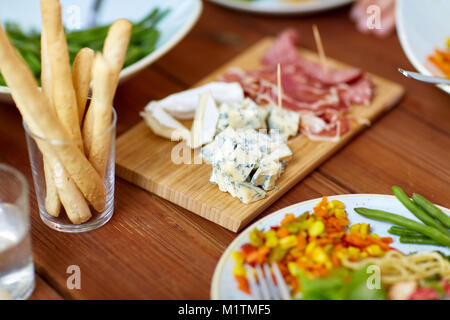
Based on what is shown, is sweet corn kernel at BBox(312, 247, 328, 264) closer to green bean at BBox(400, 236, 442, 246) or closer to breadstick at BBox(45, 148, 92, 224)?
green bean at BBox(400, 236, 442, 246)

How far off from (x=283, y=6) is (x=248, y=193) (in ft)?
4.21

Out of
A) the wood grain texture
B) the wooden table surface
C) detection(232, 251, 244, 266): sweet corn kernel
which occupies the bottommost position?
the wooden table surface

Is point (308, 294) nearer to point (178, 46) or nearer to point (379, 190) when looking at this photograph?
point (379, 190)

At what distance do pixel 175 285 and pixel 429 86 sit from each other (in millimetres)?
1363

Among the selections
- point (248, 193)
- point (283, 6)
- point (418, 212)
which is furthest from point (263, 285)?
point (283, 6)

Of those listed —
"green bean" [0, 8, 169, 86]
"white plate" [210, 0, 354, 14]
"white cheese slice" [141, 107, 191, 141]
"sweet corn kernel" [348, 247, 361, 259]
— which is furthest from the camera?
"white plate" [210, 0, 354, 14]

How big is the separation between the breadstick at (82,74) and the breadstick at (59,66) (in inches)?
2.3

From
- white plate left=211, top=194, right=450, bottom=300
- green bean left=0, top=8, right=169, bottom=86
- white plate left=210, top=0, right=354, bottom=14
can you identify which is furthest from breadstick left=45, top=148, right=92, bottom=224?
white plate left=210, top=0, right=354, bottom=14

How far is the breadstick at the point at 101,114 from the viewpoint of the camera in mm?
1310

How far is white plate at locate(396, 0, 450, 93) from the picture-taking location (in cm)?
215

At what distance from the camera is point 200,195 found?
1.64 metres

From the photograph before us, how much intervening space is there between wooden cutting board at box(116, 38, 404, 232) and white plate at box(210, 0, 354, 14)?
755mm

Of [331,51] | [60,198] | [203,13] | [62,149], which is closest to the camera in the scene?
[62,149]
